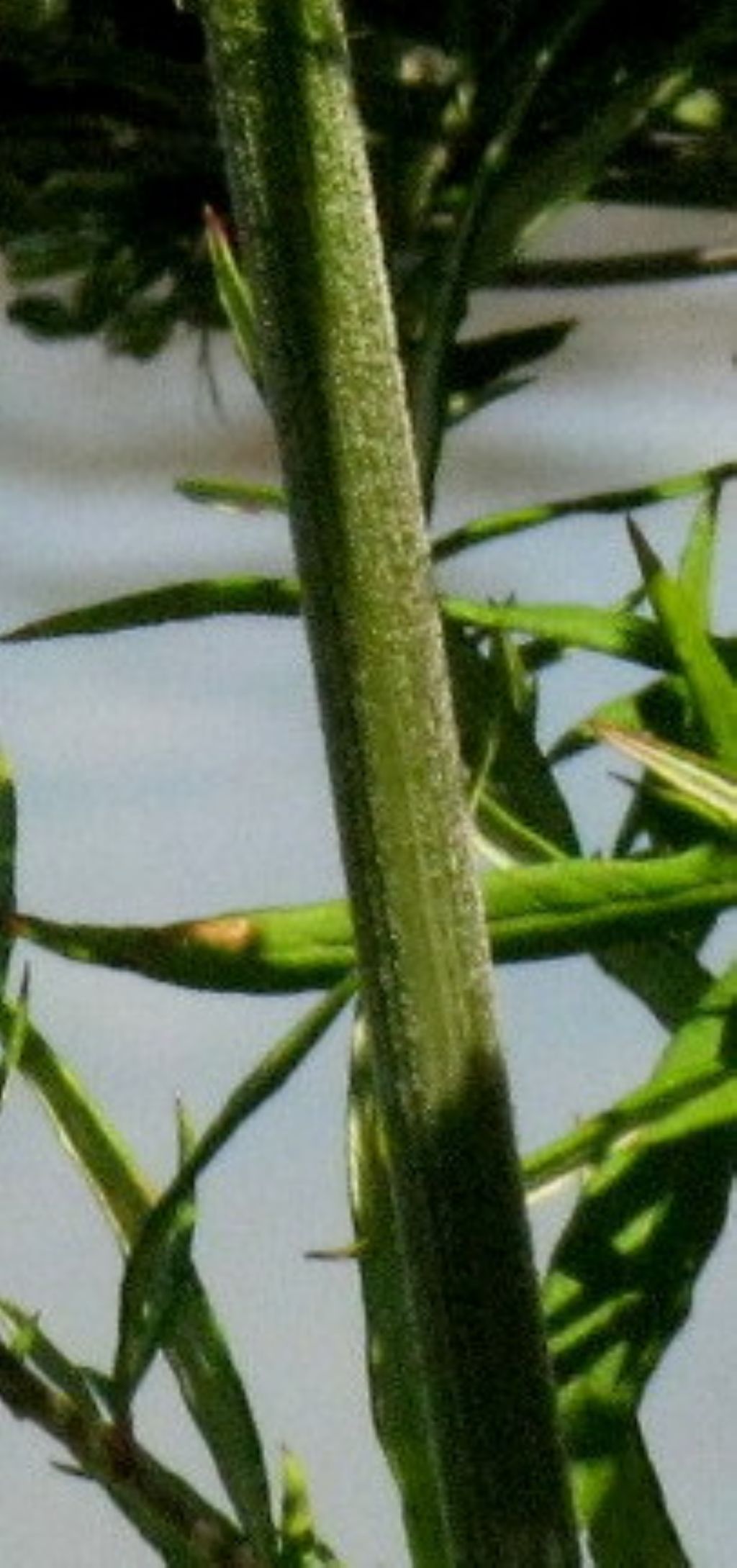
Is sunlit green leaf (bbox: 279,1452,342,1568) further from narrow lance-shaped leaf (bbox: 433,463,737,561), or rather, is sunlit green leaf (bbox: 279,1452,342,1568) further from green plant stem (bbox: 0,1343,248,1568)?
narrow lance-shaped leaf (bbox: 433,463,737,561)

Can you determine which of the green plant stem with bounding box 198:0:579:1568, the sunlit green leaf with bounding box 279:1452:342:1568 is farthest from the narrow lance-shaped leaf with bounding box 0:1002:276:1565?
the green plant stem with bounding box 198:0:579:1568

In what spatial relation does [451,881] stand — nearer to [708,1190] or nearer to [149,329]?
[708,1190]

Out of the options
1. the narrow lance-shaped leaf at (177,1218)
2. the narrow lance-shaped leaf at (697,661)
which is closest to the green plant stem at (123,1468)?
the narrow lance-shaped leaf at (177,1218)

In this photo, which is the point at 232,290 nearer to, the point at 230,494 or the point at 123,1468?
the point at 230,494

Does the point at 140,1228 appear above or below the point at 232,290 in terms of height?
below

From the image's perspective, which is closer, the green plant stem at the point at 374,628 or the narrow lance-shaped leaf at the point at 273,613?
the green plant stem at the point at 374,628

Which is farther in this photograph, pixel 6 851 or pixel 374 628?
pixel 6 851

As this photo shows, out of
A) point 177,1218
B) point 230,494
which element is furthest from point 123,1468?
point 230,494

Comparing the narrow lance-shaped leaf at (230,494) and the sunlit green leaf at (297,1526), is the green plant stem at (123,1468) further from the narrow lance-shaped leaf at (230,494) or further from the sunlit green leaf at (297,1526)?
the narrow lance-shaped leaf at (230,494)
